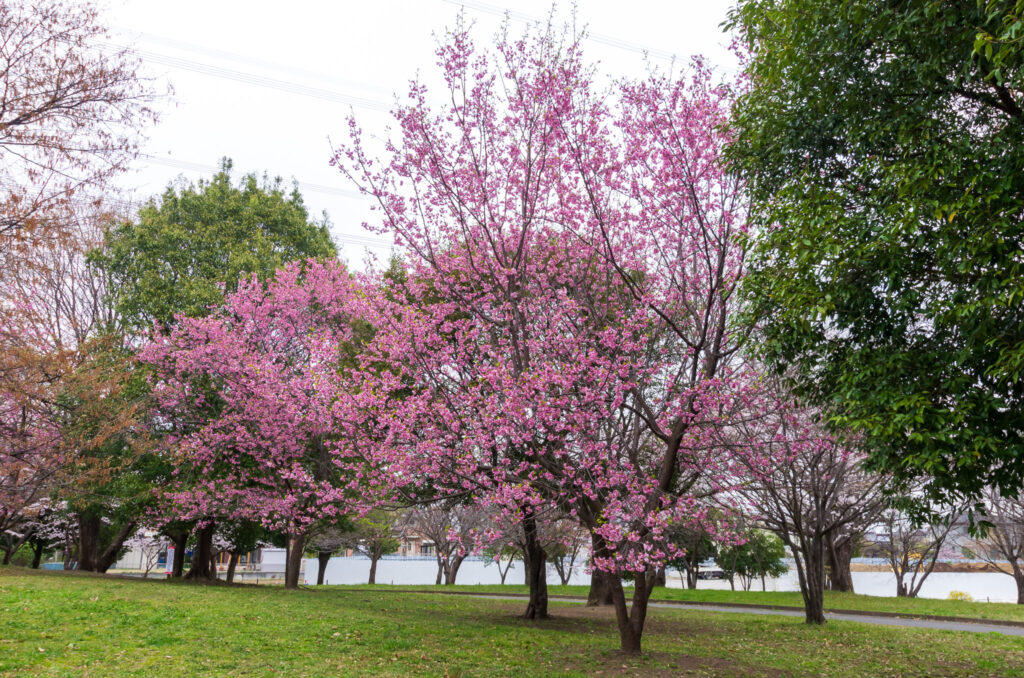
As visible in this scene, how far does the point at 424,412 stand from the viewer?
36.6ft

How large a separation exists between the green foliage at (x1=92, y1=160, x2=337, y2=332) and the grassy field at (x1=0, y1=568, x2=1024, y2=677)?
9.36 metres

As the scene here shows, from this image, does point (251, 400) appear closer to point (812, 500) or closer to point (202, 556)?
point (202, 556)

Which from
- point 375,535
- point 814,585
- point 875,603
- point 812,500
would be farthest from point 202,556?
point 875,603

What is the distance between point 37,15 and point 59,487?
13.1 meters

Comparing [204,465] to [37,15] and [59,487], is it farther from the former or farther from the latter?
[37,15]

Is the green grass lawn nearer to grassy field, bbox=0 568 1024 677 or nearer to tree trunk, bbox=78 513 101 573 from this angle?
grassy field, bbox=0 568 1024 677

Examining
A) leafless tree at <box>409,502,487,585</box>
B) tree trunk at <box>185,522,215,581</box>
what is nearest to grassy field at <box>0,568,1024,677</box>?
tree trunk at <box>185,522,215,581</box>

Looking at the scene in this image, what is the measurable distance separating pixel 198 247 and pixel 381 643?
1759cm

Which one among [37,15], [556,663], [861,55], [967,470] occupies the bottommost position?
[556,663]

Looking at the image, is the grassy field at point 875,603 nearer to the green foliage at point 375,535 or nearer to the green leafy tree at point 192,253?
the green foliage at point 375,535

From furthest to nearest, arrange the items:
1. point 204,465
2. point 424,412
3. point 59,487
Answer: point 204,465
point 59,487
point 424,412

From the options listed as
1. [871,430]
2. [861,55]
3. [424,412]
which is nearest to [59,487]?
[424,412]

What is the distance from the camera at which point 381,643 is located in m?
11.5

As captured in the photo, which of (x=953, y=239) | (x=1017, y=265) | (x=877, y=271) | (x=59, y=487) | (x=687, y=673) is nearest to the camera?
(x=1017, y=265)
